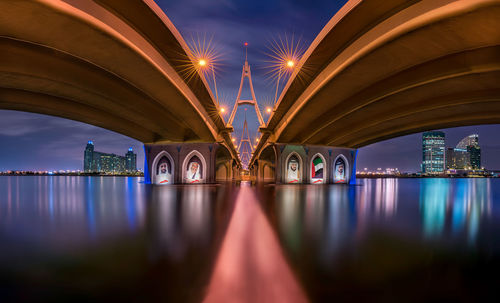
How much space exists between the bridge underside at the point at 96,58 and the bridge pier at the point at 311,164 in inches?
605

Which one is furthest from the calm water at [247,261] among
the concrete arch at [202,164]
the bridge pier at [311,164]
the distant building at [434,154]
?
the distant building at [434,154]

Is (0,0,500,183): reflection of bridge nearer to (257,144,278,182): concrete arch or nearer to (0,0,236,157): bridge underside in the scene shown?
(0,0,236,157): bridge underside

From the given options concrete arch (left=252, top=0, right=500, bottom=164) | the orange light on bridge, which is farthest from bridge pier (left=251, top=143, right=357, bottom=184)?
the orange light on bridge

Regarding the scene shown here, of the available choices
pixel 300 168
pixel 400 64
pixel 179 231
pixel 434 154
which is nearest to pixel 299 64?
pixel 400 64

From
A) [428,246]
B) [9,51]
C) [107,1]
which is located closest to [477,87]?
[428,246]

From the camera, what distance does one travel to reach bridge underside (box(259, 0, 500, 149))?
24.7ft

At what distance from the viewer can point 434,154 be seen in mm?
158375

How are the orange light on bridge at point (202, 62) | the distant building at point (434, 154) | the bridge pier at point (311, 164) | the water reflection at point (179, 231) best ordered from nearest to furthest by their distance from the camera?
the water reflection at point (179, 231)
the orange light on bridge at point (202, 62)
the bridge pier at point (311, 164)
the distant building at point (434, 154)

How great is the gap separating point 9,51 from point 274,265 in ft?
46.5

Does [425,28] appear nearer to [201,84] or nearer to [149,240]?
[149,240]

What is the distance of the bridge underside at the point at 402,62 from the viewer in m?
7.54

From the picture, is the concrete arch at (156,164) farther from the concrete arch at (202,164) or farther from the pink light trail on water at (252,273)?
the pink light trail on water at (252,273)

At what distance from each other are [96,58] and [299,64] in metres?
10.8

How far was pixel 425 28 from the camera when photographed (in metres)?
7.71
